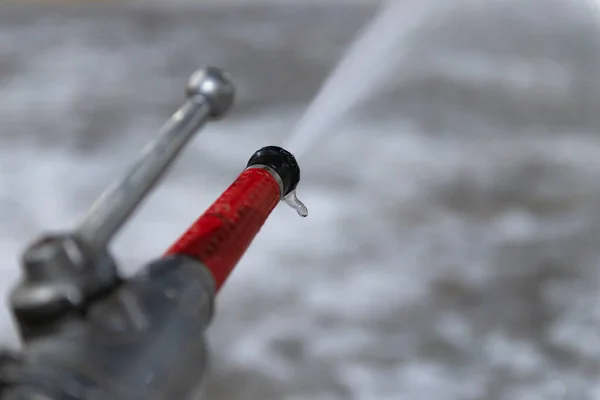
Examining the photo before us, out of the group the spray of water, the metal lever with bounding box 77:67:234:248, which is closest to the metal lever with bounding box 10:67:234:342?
the metal lever with bounding box 77:67:234:248

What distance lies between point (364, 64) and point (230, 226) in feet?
2.67

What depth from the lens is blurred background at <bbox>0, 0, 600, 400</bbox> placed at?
646 millimetres

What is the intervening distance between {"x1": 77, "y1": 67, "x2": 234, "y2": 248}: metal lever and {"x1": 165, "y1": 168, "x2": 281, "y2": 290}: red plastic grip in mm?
25

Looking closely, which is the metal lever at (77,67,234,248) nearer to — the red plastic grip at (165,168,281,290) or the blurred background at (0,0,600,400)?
the red plastic grip at (165,168,281,290)

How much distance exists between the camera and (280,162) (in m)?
0.27

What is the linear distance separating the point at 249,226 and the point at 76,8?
67.9 inches

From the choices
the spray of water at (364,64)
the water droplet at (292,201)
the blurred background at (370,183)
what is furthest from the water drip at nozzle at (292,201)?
the blurred background at (370,183)

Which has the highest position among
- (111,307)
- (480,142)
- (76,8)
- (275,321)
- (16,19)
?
(76,8)

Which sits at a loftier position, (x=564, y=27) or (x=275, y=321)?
(x=564, y=27)

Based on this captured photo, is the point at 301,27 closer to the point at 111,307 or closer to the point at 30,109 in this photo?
the point at 30,109

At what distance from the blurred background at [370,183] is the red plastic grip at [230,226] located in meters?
0.40

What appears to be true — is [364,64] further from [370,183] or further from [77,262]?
[77,262]

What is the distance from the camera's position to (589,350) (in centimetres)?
64

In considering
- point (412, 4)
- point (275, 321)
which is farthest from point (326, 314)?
point (412, 4)
